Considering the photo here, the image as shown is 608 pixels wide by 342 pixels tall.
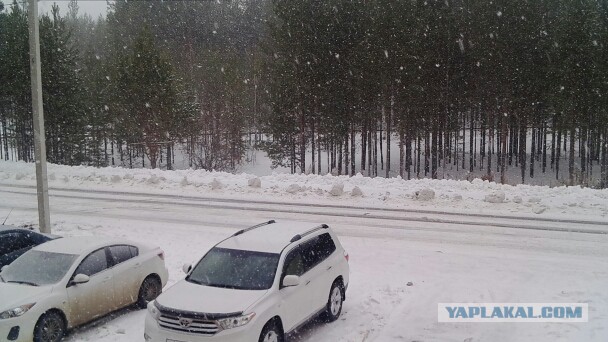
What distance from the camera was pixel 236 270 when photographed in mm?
8219

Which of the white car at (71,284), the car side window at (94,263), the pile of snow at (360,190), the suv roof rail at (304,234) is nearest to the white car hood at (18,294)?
the white car at (71,284)

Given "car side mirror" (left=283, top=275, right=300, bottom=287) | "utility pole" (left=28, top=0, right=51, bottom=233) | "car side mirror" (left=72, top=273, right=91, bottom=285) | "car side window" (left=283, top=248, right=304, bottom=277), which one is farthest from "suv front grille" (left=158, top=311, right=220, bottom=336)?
"utility pole" (left=28, top=0, right=51, bottom=233)

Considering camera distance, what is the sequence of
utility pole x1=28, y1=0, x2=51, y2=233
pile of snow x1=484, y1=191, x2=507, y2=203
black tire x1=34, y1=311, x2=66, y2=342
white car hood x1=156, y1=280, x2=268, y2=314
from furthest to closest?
pile of snow x1=484, y1=191, x2=507, y2=203 → utility pole x1=28, y1=0, x2=51, y2=233 → black tire x1=34, y1=311, x2=66, y2=342 → white car hood x1=156, y1=280, x2=268, y2=314

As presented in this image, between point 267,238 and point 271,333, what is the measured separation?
190 centimetres

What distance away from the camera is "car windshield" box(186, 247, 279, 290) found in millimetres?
7895

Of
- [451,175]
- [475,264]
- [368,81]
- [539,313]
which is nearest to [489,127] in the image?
[451,175]

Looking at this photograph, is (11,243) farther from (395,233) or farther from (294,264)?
(395,233)

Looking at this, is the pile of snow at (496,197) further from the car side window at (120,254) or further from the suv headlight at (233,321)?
the suv headlight at (233,321)

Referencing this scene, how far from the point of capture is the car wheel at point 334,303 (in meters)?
9.10

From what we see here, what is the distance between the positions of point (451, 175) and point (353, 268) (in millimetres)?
30781

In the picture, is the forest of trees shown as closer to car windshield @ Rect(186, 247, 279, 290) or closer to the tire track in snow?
the tire track in snow

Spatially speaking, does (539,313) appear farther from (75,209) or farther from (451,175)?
(451,175)

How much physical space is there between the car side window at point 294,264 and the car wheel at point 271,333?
0.89 meters

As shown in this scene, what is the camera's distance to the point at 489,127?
1672 inches
